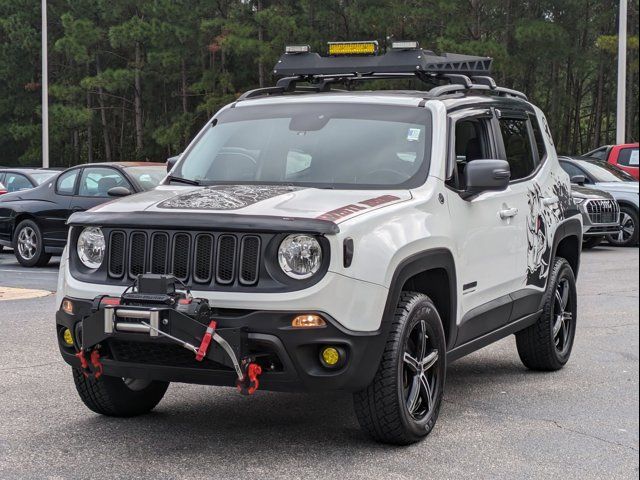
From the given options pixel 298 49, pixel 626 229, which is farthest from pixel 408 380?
pixel 626 229

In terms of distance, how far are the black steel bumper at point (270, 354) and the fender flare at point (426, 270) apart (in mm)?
129

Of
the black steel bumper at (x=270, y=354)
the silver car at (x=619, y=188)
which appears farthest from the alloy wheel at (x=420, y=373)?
the silver car at (x=619, y=188)

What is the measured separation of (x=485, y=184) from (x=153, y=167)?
32.0ft

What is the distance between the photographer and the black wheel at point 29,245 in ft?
52.6

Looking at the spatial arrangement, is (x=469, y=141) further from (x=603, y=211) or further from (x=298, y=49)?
(x=603, y=211)

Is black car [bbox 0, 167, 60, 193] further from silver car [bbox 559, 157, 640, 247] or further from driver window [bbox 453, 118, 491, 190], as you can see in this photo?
driver window [bbox 453, 118, 491, 190]

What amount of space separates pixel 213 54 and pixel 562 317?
42010mm

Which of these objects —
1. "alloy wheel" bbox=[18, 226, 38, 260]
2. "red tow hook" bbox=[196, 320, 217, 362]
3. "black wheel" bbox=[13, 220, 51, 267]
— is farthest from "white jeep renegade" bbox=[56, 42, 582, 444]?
"alloy wheel" bbox=[18, 226, 38, 260]

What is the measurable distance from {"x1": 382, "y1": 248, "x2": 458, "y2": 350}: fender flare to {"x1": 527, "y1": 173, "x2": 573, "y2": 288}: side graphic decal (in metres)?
1.28

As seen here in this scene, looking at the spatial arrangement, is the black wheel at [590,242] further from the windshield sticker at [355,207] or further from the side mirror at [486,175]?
the windshield sticker at [355,207]

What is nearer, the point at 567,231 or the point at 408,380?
the point at 408,380

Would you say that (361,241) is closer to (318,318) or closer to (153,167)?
(318,318)

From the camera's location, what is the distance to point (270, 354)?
4965 mm

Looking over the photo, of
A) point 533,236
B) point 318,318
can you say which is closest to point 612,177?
point 533,236
